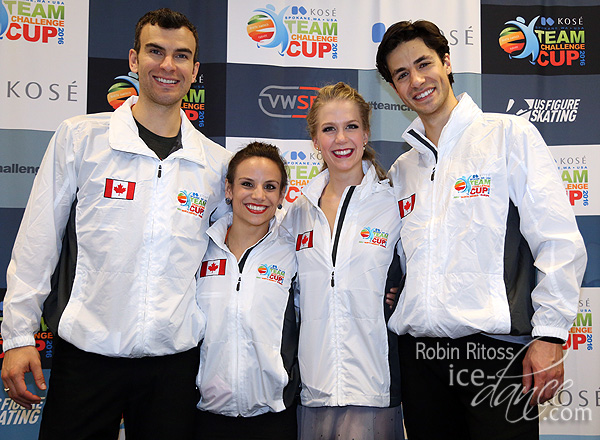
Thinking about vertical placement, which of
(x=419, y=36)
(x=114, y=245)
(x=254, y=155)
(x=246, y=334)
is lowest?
(x=246, y=334)

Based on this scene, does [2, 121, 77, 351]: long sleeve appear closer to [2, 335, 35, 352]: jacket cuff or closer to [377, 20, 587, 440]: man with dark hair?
[2, 335, 35, 352]: jacket cuff

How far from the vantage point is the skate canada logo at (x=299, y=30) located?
3375 millimetres

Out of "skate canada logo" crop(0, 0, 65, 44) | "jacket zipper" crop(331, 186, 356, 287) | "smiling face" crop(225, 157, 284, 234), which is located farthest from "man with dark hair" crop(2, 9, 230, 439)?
"skate canada logo" crop(0, 0, 65, 44)

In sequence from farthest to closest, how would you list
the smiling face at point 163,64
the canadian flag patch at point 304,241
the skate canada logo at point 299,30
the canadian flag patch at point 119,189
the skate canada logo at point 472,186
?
1. the skate canada logo at point 299,30
2. the canadian flag patch at point 304,241
3. the smiling face at point 163,64
4. the canadian flag patch at point 119,189
5. the skate canada logo at point 472,186

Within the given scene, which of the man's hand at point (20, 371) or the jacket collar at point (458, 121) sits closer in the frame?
the man's hand at point (20, 371)

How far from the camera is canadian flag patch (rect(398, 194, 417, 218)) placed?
2066 mm

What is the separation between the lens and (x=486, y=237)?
5.97 feet

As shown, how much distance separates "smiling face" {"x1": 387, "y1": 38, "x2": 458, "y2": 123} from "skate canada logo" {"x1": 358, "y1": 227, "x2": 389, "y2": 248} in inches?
19.8

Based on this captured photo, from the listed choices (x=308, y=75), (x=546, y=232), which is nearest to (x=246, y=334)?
(x=546, y=232)

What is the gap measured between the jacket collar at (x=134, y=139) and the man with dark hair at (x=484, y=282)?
897mm

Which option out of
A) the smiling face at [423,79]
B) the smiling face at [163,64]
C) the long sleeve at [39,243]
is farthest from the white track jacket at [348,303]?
the long sleeve at [39,243]

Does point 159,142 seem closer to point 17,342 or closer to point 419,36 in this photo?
point 17,342

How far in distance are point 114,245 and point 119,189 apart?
0.22 meters

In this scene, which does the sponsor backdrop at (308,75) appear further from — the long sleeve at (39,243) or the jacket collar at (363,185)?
the long sleeve at (39,243)
